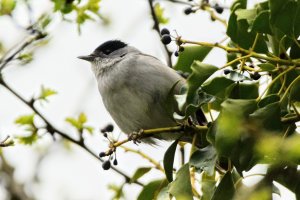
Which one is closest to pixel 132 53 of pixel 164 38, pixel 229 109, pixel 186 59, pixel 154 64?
pixel 154 64

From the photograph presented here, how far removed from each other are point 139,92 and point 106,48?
135 cm

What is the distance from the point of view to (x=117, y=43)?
5.39 m

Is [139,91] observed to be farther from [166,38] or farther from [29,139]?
[166,38]

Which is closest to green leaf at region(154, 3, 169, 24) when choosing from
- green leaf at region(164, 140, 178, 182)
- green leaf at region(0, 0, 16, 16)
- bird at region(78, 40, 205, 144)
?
bird at region(78, 40, 205, 144)

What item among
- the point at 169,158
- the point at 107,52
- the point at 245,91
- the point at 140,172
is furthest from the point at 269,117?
the point at 107,52

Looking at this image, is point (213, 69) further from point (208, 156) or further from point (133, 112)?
point (133, 112)

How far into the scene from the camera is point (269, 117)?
85.8 inches

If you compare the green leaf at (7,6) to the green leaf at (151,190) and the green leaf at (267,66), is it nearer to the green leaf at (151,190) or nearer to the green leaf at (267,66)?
the green leaf at (151,190)

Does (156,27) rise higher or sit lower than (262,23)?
lower

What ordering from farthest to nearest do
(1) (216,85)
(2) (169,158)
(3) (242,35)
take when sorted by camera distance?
1. (2) (169,158)
2. (3) (242,35)
3. (1) (216,85)

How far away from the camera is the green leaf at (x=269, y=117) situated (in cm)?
216

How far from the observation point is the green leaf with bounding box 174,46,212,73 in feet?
9.52

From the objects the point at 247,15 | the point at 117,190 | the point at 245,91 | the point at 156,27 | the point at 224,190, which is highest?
the point at 247,15

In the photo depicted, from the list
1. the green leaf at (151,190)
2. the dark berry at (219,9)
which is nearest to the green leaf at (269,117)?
the green leaf at (151,190)
